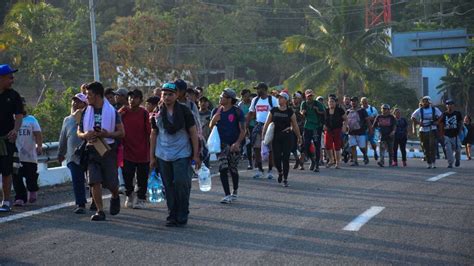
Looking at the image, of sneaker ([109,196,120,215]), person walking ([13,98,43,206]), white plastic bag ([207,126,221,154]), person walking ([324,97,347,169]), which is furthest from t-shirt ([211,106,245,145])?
person walking ([324,97,347,169])

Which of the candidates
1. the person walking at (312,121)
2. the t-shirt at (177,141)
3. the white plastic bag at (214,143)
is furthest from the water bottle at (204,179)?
the person walking at (312,121)

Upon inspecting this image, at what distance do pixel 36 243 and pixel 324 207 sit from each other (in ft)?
15.1

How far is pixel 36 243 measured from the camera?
9.76m

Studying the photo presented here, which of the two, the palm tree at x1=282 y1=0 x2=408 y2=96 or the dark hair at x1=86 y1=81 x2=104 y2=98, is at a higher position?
the palm tree at x1=282 y1=0 x2=408 y2=96

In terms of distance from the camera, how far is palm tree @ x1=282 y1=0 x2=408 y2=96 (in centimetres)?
4700

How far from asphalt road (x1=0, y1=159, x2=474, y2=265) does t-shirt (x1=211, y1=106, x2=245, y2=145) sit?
973mm

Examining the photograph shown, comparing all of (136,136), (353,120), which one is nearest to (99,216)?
(136,136)

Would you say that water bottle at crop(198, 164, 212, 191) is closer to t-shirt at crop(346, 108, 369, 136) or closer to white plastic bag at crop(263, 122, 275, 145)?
white plastic bag at crop(263, 122, 275, 145)

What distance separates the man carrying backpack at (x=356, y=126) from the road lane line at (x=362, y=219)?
10.4 m

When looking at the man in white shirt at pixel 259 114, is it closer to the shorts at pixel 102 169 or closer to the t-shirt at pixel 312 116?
the t-shirt at pixel 312 116

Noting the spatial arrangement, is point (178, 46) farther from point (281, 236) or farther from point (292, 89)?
point (281, 236)

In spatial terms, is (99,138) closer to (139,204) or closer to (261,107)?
(139,204)

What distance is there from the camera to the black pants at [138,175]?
12820 millimetres

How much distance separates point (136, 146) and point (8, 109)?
1.86 m
